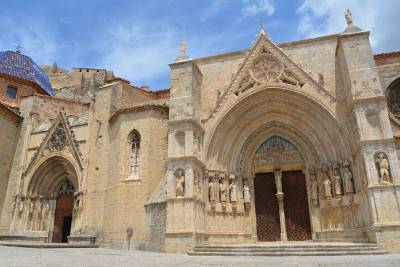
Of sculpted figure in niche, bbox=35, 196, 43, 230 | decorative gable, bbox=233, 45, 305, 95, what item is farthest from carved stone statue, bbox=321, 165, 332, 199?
sculpted figure in niche, bbox=35, 196, 43, 230

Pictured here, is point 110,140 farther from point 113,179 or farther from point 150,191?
point 150,191

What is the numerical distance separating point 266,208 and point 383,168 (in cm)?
469

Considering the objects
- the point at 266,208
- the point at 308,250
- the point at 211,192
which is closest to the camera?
the point at 308,250

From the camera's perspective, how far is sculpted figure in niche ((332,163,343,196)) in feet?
36.3

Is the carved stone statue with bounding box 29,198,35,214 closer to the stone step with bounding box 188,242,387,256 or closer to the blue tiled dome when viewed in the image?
A: the blue tiled dome

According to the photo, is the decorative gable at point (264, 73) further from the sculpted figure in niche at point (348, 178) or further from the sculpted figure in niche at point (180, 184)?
the sculpted figure in niche at point (180, 184)

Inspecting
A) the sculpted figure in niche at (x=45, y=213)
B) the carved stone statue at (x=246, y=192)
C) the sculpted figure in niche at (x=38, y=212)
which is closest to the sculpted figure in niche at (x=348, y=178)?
the carved stone statue at (x=246, y=192)

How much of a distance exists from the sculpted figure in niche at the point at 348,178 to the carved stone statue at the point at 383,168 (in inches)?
49.1

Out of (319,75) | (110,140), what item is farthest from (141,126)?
(319,75)

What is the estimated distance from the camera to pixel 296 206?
12.5 metres

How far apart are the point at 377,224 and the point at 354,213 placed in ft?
4.93

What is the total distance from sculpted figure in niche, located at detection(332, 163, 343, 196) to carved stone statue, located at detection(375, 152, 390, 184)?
1700mm

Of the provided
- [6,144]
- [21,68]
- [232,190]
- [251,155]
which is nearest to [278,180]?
[251,155]

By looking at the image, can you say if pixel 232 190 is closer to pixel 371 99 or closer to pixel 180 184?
pixel 180 184
